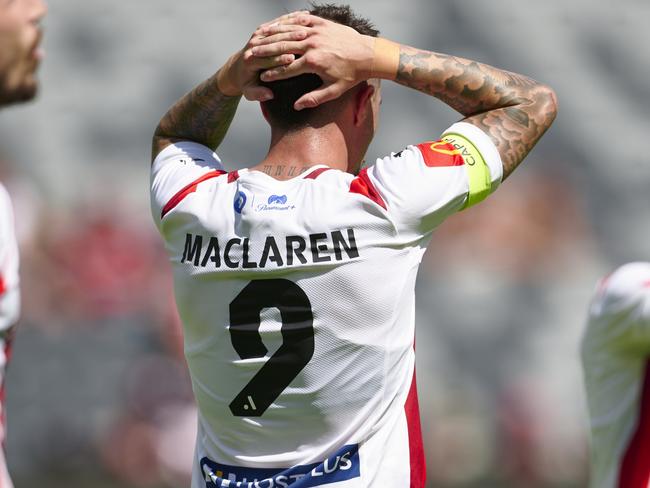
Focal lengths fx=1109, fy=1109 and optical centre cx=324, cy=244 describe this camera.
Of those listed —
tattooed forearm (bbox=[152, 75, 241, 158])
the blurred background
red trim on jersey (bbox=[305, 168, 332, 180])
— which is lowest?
the blurred background

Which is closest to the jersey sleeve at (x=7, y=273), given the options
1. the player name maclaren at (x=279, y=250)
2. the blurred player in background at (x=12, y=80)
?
the blurred player in background at (x=12, y=80)

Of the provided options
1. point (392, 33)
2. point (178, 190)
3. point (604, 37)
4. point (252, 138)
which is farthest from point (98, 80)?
point (178, 190)

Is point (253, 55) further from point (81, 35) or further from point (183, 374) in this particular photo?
point (81, 35)

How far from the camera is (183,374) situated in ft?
22.8

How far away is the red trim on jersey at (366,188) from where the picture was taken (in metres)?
2.59

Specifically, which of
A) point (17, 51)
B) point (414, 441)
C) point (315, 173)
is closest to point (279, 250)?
point (315, 173)

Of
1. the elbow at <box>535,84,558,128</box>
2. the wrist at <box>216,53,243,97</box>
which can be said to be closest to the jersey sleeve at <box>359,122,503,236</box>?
the elbow at <box>535,84,558,128</box>

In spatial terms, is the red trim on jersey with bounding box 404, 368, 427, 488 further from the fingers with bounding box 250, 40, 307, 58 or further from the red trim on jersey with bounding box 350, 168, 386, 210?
the fingers with bounding box 250, 40, 307, 58

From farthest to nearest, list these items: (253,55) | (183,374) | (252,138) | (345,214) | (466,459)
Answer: (252,138) → (466,459) → (183,374) → (253,55) → (345,214)

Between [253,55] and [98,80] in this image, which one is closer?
[253,55]

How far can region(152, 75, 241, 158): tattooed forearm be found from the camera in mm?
3213

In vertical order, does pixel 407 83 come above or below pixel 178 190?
above

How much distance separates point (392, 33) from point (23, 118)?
277 centimetres

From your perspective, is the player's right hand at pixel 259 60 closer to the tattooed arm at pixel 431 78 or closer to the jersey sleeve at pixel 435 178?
the tattooed arm at pixel 431 78
